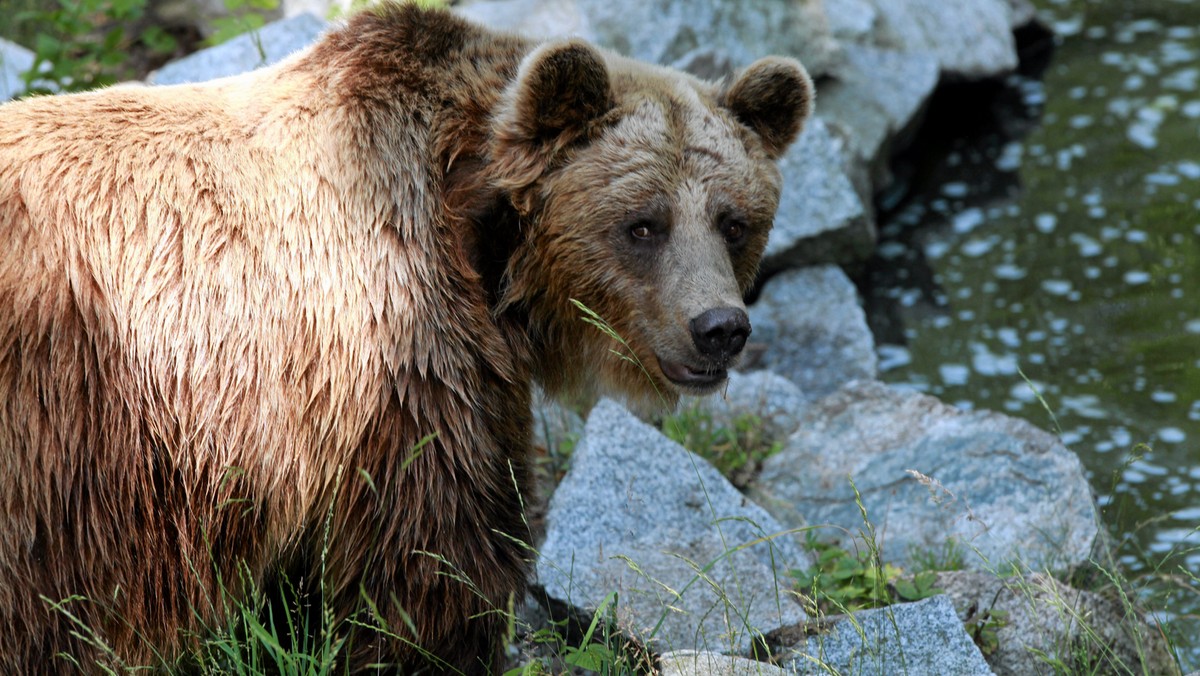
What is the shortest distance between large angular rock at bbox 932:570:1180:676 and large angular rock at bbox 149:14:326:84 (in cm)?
456

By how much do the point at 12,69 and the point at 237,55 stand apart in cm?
174

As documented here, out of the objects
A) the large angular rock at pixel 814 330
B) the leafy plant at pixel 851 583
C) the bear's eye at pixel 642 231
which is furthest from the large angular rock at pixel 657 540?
the large angular rock at pixel 814 330

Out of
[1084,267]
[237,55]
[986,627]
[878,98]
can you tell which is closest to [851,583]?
[986,627]

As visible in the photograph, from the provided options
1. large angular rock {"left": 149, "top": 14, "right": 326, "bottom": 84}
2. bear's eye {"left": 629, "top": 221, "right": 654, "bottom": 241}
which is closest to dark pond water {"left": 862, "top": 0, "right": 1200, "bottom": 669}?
bear's eye {"left": 629, "top": 221, "right": 654, "bottom": 241}

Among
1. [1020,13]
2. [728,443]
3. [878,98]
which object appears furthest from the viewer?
[1020,13]

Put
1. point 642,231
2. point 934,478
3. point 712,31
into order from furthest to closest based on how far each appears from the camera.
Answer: point 712,31 < point 934,478 < point 642,231

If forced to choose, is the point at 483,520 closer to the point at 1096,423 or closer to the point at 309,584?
the point at 309,584

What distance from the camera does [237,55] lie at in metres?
7.14

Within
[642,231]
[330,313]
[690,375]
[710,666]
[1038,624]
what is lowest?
[1038,624]

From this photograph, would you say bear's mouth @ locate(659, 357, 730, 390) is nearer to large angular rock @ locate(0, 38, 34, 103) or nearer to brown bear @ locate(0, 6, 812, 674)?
brown bear @ locate(0, 6, 812, 674)

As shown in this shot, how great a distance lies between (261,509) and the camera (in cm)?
368

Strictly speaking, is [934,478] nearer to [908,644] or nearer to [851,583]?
[851,583]

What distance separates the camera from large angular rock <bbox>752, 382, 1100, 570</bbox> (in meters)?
5.44

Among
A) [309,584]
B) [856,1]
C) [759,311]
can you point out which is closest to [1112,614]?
[309,584]
